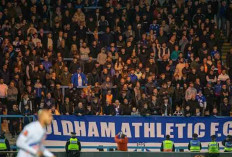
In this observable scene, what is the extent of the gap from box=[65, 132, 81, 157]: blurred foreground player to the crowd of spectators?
176 cm

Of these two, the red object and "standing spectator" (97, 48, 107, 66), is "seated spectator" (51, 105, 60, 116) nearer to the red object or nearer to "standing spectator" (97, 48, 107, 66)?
the red object

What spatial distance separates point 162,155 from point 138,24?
8.53 metres

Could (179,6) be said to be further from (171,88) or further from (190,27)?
(171,88)

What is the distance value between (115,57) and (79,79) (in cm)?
210

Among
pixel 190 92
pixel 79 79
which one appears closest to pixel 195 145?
pixel 190 92

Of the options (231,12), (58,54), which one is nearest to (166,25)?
(231,12)

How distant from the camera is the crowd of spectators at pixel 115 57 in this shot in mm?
27016

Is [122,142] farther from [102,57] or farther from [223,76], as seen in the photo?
[223,76]

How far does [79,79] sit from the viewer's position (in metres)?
28.1

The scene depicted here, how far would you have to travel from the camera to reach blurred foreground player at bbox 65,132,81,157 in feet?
79.0

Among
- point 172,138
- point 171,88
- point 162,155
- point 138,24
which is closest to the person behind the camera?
point 162,155

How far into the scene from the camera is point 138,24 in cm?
3050

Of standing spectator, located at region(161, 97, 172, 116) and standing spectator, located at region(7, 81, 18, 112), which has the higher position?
standing spectator, located at region(7, 81, 18, 112)

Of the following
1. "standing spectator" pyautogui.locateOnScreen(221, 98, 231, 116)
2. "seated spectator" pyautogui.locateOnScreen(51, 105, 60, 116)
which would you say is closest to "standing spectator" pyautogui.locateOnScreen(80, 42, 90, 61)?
"seated spectator" pyautogui.locateOnScreen(51, 105, 60, 116)
